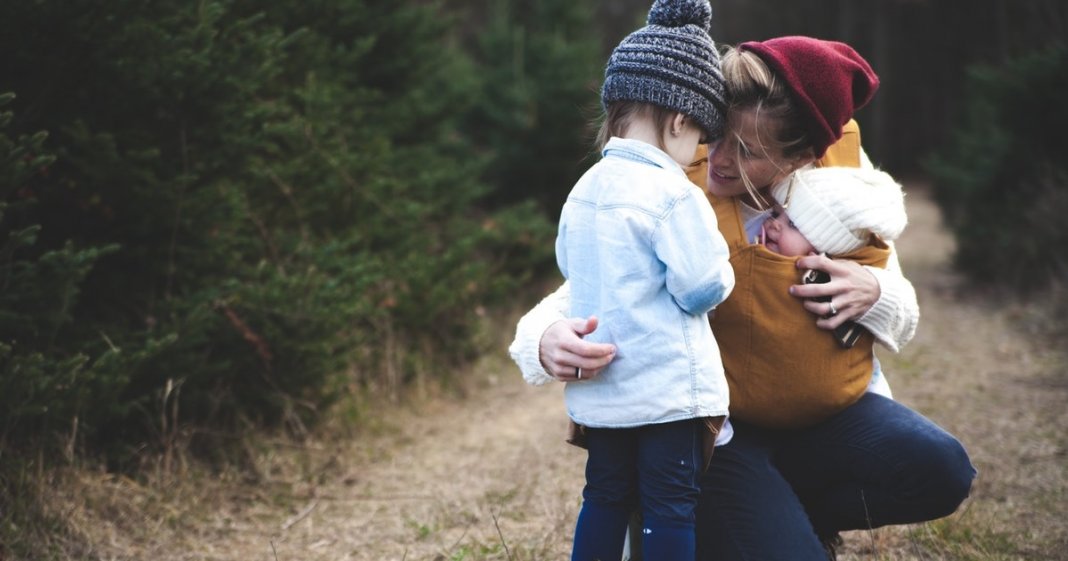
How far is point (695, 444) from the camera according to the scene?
6.95ft

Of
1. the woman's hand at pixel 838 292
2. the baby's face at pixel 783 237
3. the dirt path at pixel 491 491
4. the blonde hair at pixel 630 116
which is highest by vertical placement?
the blonde hair at pixel 630 116

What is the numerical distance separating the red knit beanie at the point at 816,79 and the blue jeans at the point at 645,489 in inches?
31.8

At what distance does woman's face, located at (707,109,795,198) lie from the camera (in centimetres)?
222

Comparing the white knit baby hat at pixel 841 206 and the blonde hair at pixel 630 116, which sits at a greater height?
the blonde hair at pixel 630 116

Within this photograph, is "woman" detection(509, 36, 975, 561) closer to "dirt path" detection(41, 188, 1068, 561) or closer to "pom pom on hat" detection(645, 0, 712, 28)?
"pom pom on hat" detection(645, 0, 712, 28)

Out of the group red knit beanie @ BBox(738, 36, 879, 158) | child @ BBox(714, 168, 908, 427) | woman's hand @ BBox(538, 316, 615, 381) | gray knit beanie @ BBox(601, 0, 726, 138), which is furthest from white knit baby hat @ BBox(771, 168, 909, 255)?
woman's hand @ BBox(538, 316, 615, 381)

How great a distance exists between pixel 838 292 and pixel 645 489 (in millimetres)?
715

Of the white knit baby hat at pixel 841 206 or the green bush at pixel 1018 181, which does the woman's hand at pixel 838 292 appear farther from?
the green bush at pixel 1018 181

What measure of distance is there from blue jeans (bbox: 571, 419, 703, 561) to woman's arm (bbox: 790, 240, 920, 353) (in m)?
0.46

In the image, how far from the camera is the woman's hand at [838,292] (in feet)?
7.34

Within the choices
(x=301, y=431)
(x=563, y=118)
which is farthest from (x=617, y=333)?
(x=563, y=118)

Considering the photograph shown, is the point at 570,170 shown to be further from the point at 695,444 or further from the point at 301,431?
the point at 695,444

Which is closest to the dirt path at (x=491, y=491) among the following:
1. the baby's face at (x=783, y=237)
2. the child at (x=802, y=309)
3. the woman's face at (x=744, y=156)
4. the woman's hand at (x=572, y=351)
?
the child at (x=802, y=309)

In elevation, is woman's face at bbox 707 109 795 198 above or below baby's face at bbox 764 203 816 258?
above
